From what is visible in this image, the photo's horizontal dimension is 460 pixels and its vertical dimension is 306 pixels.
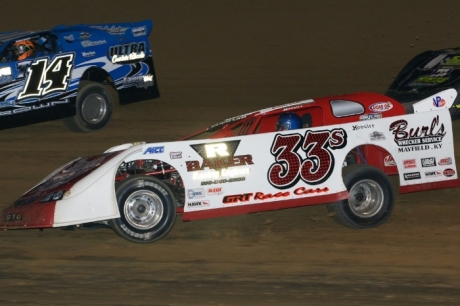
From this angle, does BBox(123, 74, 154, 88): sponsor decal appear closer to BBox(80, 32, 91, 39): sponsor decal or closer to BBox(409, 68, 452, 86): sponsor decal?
BBox(80, 32, 91, 39): sponsor decal

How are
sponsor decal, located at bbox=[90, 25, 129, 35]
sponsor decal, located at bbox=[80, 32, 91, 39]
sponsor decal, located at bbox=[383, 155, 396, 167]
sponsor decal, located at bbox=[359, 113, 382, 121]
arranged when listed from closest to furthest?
sponsor decal, located at bbox=[359, 113, 382, 121] < sponsor decal, located at bbox=[383, 155, 396, 167] < sponsor decal, located at bbox=[80, 32, 91, 39] < sponsor decal, located at bbox=[90, 25, 129, 35]

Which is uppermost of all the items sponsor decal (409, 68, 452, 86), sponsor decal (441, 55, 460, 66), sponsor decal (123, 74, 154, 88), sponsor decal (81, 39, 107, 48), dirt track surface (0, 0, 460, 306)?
sponsor decal (81, 39, 107, 48)

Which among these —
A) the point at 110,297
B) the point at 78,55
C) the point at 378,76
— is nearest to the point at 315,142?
the point at 110,297

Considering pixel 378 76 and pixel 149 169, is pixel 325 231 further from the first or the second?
pixel 378 76

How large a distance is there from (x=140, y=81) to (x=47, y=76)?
151cm

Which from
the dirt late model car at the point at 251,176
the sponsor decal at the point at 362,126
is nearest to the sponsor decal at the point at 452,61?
the dirt late model car at the point at 251,176

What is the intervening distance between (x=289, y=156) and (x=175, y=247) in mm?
1212

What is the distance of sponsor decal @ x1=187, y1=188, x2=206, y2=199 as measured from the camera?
7.77 metres

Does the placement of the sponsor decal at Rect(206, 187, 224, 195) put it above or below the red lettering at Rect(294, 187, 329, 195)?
above

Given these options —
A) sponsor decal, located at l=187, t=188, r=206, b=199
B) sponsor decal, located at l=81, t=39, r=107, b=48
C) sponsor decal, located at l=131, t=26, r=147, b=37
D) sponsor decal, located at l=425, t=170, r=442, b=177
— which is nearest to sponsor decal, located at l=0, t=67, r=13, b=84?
sponsor decal, located at l=81, t=39, r=107, b=48

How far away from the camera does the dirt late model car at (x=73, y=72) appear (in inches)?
472

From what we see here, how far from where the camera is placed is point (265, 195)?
7.95 meters

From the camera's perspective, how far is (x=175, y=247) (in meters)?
7.86

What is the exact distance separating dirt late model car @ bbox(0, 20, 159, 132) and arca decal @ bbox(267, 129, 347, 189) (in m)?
5.09
